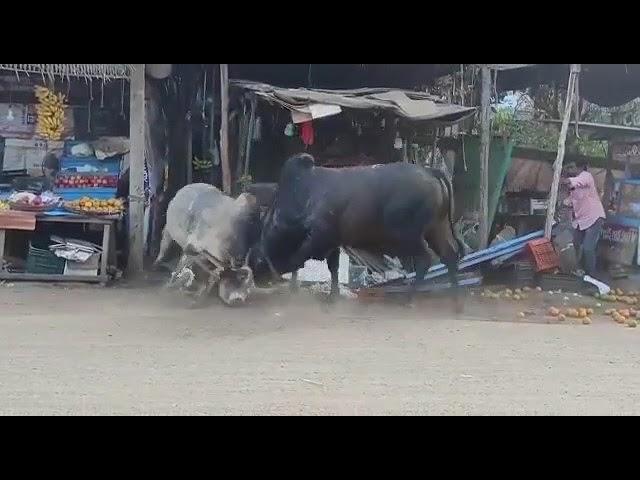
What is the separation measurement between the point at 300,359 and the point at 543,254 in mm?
4517

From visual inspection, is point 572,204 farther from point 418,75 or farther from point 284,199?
point 284,199

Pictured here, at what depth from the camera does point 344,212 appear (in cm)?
809

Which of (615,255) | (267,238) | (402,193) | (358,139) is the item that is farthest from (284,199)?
(615,255)

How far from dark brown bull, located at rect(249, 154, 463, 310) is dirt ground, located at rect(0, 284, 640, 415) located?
566mm

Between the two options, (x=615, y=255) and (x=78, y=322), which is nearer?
(x=78, y=322)

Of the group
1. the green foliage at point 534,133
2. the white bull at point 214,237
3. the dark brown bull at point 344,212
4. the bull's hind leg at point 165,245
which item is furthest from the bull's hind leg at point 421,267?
the green foliage at point 534,133

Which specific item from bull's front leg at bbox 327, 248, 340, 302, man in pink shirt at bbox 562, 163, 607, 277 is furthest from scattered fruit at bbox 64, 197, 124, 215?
man in pink shirt at bbox 562, 163, 607, 277

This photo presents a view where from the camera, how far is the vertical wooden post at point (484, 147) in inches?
378

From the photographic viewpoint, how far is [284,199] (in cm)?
812

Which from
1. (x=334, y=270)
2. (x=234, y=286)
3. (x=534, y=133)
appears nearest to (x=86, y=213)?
(x=234, y=286)

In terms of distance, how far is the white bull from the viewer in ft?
25.4

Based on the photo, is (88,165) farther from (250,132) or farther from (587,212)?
(587,212)

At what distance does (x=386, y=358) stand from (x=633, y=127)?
6101mm

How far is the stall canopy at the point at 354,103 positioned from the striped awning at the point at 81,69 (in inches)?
53.8
